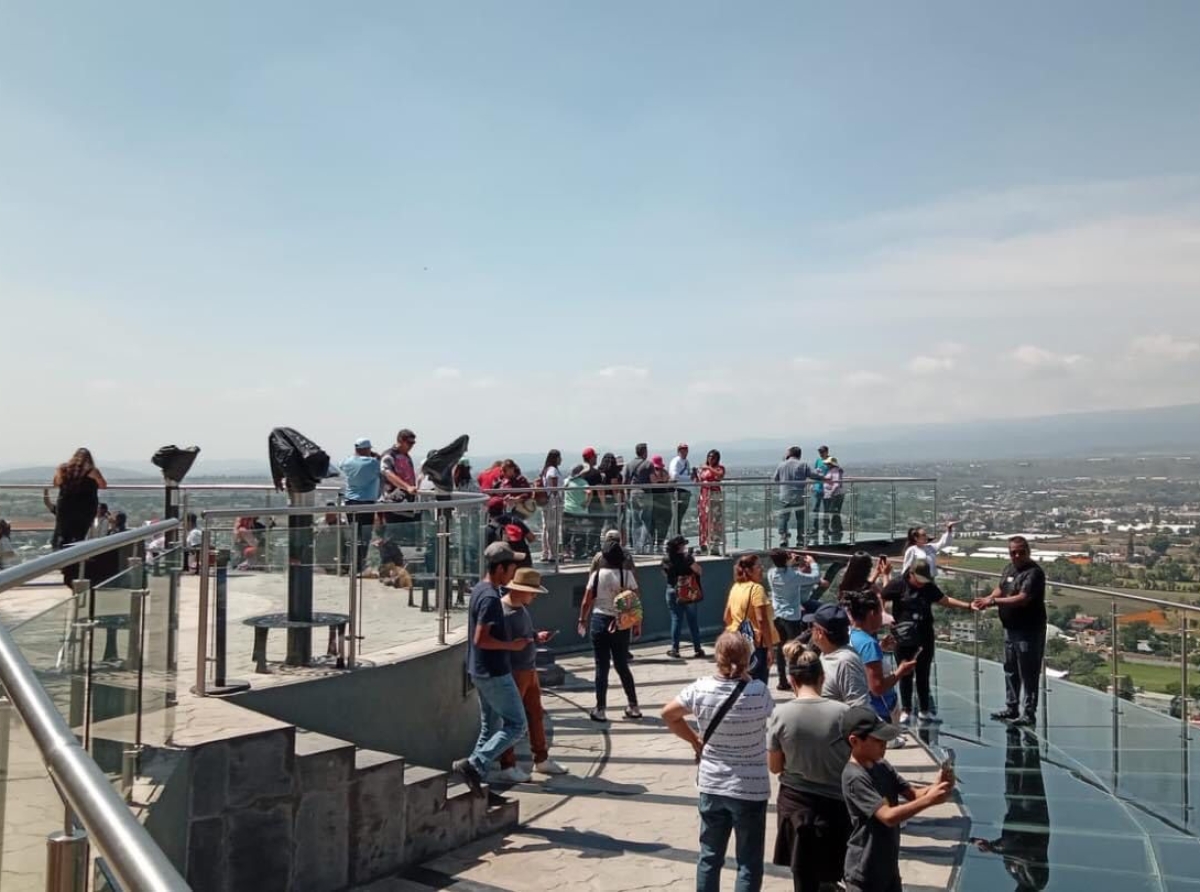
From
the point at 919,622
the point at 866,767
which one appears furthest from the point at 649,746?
the point at 866,767

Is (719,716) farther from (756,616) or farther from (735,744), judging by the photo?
(756,616)

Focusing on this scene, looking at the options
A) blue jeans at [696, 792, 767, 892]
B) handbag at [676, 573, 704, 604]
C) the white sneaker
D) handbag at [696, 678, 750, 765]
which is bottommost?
the white sneaker

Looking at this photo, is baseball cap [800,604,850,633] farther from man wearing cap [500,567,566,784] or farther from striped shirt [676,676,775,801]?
man wearing cap [500,567,566,784]

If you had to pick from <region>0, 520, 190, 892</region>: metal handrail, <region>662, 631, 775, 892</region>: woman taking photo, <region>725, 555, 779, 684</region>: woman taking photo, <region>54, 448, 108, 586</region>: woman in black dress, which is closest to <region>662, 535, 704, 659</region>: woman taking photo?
<region>725, 555, 779, 684</region>: woman taking photo

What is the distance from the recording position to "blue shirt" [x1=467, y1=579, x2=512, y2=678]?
820cm

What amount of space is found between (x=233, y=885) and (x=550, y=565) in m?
9.94

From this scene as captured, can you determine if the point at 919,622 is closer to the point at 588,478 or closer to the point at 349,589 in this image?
the point at 349,589

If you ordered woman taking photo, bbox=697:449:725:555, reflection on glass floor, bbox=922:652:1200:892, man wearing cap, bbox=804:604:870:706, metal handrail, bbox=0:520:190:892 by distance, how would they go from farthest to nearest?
woman taking photo, bbox=697:449:725:555, reflection on glass floor, bbox=922:652:1200:892, man wearing cap, bbox=804:604:870:706, metal handrail, bbox=0:520:190:892

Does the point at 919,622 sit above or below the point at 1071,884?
above

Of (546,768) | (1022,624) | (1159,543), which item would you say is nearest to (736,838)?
(546,768)

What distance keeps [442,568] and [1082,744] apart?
21.0 feet

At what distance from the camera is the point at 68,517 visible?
10.2m

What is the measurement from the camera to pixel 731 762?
5.74 meters

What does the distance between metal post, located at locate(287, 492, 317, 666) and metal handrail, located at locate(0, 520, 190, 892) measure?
19.7 ft
